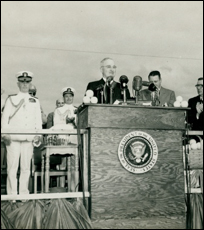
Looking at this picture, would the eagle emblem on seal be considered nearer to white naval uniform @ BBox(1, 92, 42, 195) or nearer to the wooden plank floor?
the wooden plank floor

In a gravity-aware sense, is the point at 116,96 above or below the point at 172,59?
below

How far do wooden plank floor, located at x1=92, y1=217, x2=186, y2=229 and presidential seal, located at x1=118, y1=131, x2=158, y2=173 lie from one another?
460mm

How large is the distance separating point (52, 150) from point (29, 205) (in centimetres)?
149

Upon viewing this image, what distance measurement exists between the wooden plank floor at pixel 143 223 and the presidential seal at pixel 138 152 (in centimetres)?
46

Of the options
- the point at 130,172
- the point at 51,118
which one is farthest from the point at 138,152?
the point at 51,118

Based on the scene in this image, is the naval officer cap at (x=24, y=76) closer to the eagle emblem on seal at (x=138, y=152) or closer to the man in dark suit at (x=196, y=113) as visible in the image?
the eagle emblem on seal at (x=138, y=152)

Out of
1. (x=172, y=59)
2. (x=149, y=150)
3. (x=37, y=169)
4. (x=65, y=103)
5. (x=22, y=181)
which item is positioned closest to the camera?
(x=149, y=150)

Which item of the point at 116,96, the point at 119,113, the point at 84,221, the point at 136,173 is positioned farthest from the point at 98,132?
the point at 116,96

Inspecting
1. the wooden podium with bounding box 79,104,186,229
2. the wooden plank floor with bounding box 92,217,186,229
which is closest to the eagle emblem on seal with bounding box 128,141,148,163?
the wooden podium with bounding box 79,104,186,229

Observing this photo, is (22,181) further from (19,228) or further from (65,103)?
(65,103)

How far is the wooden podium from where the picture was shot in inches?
124

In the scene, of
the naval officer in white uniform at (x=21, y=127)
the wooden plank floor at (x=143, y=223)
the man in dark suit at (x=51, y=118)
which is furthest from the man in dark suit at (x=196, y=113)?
the man in dark suit at (x=51, y=118)

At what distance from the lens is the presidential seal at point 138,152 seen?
324cm

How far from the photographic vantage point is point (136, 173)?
323 centimetres
